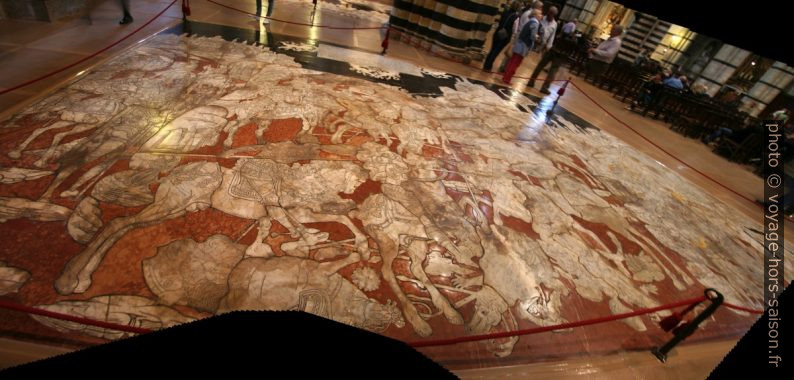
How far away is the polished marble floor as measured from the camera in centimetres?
229

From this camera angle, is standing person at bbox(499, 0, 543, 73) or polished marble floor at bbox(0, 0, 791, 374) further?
standing person at bbox(499, 0, 543, 73)

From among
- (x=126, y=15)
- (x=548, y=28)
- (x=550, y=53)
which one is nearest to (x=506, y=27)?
(x=548, y=28)

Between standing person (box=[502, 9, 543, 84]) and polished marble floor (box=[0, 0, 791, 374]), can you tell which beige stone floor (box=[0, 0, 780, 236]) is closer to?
standing person (box=[502, 9, 543, 84])

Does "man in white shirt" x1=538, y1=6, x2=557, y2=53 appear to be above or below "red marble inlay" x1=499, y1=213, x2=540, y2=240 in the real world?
above

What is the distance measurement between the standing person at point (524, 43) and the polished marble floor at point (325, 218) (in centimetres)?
272

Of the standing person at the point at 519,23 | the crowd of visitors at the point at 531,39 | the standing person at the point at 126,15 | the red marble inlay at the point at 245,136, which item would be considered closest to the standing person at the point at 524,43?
the crowd of visitors at the point at 531,39

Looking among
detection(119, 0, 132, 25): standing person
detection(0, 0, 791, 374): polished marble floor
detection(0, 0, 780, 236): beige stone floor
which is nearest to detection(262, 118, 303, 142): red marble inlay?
detection(0, 0, 791, 374): polished marble floor

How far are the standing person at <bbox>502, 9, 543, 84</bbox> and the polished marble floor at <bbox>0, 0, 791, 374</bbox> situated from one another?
2.72 m

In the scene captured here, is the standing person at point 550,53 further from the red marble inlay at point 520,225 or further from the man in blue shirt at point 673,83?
the red marble inlay at point 520,225

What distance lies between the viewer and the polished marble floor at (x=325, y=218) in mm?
2291

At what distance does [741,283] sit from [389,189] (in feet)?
13.6

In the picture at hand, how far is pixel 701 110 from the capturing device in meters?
8.30

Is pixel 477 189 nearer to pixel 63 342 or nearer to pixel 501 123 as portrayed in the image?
pixel 501 123

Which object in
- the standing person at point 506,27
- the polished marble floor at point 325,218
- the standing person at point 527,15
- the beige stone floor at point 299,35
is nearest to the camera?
the polished marble floor at point 325,218
